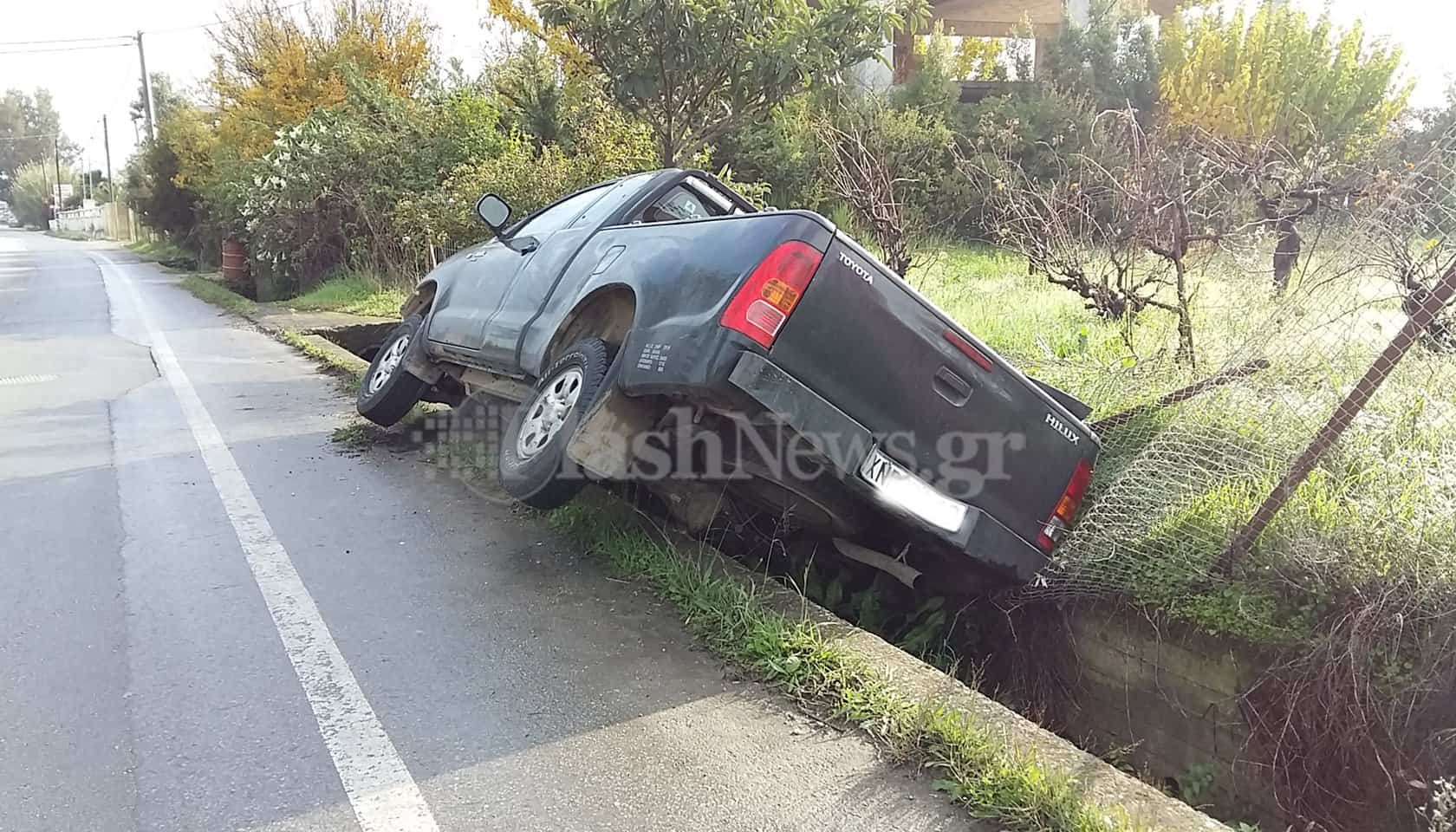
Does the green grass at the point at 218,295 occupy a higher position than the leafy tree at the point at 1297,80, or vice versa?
the leafy tree at the point at 1297,80

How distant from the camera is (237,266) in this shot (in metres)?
23.9

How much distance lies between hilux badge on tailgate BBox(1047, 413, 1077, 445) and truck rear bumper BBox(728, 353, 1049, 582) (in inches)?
18.1

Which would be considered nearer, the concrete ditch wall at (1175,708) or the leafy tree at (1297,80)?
the concrete ditch wall at (1175,708)

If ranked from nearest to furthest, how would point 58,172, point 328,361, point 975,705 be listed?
point 975,705 < point 328,361 < point 58,172

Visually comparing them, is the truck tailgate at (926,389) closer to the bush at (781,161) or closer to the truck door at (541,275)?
the truck door at (541,275)

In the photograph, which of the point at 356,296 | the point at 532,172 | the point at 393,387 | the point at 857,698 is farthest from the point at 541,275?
the point at 356,296

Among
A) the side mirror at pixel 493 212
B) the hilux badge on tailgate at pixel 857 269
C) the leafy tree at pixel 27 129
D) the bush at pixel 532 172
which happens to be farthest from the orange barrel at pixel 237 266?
the leafy tree at pixel 27 129

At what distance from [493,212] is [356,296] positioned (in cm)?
1156

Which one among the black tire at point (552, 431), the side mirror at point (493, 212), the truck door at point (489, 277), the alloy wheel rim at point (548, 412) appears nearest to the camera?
the black tire at point (552, 431)

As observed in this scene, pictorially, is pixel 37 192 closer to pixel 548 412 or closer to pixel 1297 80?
pixel 1297 80

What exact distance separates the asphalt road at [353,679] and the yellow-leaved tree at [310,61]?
19.1 metres

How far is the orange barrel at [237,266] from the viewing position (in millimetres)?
23698

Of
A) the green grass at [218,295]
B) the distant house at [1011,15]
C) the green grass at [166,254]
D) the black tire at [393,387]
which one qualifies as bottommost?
the green grass at [166,254]

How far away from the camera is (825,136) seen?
35.9ft
